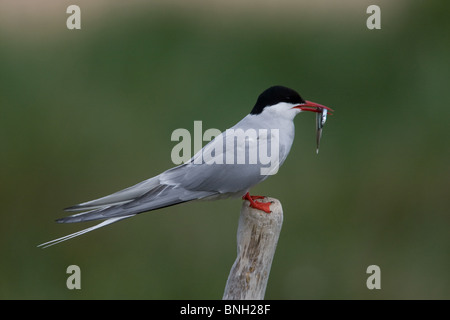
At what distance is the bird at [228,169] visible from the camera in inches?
100.0

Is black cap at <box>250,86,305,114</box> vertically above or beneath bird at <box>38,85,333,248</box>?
above

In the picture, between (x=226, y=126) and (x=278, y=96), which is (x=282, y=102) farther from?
(x=226, y=126)

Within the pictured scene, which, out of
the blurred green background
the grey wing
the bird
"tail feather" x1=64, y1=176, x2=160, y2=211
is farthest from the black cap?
the blurred green background

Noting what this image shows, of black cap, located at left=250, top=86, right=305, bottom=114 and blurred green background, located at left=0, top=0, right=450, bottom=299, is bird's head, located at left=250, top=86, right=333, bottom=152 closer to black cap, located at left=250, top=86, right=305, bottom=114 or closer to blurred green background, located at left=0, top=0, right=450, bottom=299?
black cap, located at left=250, top=86, right=305, bottom=114

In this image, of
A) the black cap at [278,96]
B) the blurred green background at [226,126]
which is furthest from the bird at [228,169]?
the blurred green background at [226,126]

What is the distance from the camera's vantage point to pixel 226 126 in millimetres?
4754

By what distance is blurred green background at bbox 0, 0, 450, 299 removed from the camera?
14.3ft

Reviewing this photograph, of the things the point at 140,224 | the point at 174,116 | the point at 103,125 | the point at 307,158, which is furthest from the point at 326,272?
the point at 103,125

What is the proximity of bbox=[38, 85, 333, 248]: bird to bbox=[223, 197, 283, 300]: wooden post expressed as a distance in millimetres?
53

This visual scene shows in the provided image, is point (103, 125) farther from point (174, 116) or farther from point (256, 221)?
point (256, 221)

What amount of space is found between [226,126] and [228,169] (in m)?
2.09

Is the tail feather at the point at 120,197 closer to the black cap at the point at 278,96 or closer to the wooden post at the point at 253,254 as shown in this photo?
the wooden post at the point at 253,254

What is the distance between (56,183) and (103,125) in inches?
22.1

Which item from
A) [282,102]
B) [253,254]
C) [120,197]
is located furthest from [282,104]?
[120,197]
